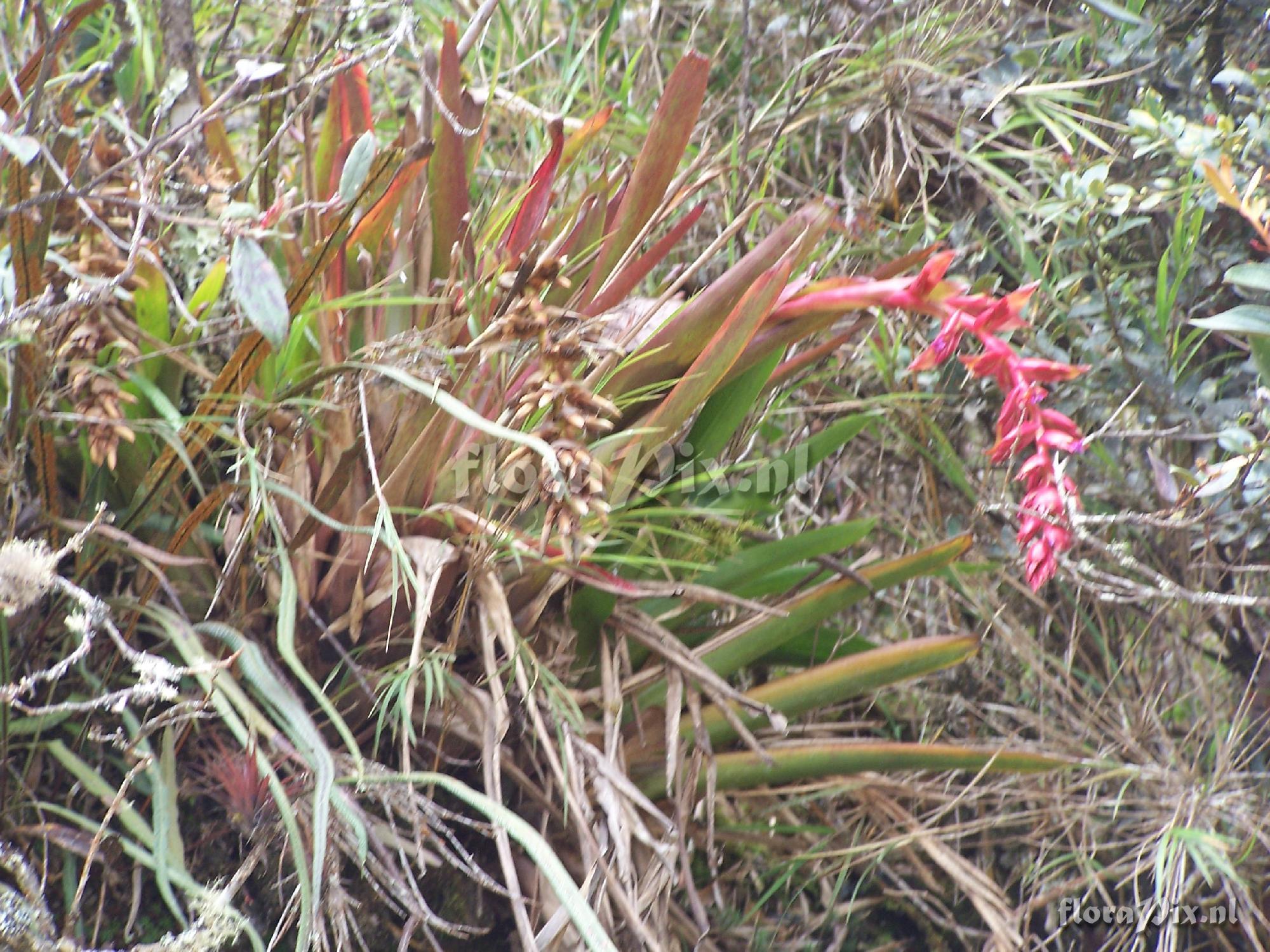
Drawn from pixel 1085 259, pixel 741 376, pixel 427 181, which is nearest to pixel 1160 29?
pixel 1085 259

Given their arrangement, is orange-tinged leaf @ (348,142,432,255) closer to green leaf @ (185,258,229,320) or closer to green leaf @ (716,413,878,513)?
green leaf @ (185,258,229,320)

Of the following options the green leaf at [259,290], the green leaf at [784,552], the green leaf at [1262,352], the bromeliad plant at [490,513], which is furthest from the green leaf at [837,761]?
the green leaf at [259,290]

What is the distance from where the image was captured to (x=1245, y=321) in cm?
82

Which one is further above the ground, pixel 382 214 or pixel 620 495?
pixel 382 214

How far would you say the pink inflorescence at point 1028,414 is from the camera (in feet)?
2.27

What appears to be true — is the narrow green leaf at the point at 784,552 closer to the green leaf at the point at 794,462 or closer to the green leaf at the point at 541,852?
the green leaf at the point at 794,462

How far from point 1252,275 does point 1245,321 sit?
35mm

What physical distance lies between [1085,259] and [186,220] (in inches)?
34.7

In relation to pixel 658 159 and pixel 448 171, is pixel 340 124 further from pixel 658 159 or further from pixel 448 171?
pixel 658 159

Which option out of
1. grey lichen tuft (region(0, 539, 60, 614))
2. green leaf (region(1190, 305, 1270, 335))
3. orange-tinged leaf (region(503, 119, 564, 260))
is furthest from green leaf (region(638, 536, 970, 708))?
grey lichen tuft (region(0, 539, 60, 614))

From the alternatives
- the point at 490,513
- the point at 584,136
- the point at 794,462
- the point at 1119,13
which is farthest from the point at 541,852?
the point at 1119,13

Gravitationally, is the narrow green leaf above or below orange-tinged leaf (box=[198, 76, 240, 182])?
below

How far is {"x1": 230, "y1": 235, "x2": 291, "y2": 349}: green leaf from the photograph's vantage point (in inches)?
24.4

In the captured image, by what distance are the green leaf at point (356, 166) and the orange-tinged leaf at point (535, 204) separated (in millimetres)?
123
